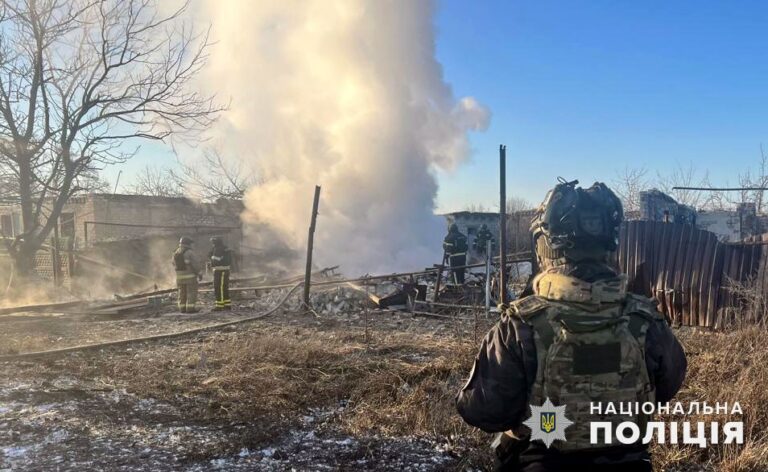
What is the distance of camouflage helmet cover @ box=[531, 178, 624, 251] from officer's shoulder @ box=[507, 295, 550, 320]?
22 cm

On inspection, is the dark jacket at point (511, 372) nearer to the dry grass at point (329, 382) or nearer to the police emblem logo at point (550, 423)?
the police emblem logo at point (550, 423)

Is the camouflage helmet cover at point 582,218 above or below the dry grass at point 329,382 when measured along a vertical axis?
above

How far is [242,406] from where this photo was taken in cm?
489

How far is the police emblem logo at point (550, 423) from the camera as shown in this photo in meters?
1.83

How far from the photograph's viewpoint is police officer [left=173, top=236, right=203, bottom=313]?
11.0m

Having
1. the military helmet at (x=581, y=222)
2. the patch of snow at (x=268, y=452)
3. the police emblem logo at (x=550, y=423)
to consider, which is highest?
the military helmet at (x=581, y=222)

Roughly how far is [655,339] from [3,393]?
19.4 feet

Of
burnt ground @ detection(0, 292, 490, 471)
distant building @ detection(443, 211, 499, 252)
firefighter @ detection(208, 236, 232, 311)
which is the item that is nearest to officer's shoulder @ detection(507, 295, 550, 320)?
burnt ground @ detection(0, 292, 490, 471)

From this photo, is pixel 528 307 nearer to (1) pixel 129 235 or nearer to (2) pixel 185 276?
(2) pixel 185 276

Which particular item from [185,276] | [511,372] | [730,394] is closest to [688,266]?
[730,394]

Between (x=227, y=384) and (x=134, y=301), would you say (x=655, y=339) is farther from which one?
(x=134, y=301)

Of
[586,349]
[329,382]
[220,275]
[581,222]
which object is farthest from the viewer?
[220,275]

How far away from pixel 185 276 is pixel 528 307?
406 inches

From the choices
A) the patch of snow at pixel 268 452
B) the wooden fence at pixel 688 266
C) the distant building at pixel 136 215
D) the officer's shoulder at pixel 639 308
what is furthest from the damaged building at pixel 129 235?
the officer's shoulder at pixel 639 308
